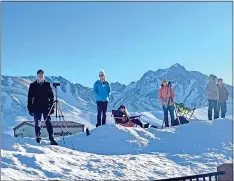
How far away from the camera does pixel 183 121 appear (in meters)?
19.3

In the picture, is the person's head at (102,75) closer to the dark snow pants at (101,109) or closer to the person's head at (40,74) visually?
the dark snow pants at (101,109)

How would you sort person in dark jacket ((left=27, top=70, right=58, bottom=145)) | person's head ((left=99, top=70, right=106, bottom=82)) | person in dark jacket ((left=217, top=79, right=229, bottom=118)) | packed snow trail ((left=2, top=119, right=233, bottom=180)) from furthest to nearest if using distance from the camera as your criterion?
person in dark jacket ((left=217, top=79, right=229, bottom=118)), person's head ((left=99, top=70, right=106, bottom=82)), person in dark jacket ((left=27, top=70, right=58, bottom=145)), packed snow trail ((left=2, top=119, right=233, bottom=180))

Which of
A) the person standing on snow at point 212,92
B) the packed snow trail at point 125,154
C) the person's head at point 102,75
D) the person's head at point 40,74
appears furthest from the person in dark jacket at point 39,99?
the person standing on snow at point 212,92

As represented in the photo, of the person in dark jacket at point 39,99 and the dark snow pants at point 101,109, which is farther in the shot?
the dark snow pants at point 101,109

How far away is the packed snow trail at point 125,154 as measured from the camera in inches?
403

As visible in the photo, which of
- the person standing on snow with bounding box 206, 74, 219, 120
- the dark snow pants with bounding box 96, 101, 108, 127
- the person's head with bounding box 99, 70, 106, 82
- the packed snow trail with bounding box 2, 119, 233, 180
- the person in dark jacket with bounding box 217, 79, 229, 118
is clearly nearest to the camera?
the packed snow trail with bounding box 2, 119, 233, 180

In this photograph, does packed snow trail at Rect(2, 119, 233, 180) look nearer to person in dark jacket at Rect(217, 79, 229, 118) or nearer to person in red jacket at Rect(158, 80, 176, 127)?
person in red jacket at Rect(158, 80, 176, 127)

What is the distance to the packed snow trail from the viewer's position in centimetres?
1023

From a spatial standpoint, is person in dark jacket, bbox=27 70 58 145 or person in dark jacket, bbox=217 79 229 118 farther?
person in dark jacket, bbox=217 79 229 118

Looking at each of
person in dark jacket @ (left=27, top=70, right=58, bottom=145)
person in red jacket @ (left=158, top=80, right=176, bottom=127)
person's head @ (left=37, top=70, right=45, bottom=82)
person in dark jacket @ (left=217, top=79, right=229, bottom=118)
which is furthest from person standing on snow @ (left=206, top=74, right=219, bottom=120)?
person's head @ (left=37, top=70, right=45, bottom=82)

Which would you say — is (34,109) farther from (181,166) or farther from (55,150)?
(181,166)

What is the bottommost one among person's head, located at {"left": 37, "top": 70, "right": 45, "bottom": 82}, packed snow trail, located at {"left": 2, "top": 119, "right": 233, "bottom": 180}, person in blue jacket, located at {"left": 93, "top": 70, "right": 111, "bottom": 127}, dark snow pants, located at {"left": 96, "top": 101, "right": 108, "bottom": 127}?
packed snow trail, located at {"left": 2, "top": 119, "right": 233, "bottom": 180}

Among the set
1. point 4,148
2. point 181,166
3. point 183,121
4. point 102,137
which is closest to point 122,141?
point 102,137

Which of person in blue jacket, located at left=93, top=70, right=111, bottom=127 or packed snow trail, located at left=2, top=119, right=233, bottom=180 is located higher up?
person in blue jacket, located at left=93, top=70, right=111, bottom=127
